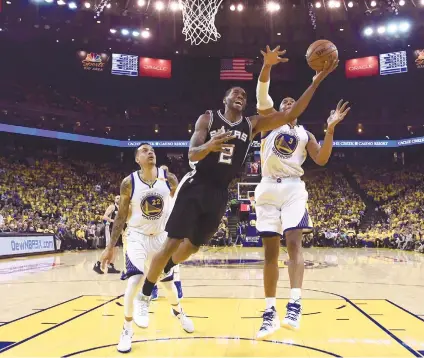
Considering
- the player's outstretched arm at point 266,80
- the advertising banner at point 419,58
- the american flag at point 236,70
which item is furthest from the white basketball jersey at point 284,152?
the advertising banner at point 419,58

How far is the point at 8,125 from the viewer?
26.1 metres

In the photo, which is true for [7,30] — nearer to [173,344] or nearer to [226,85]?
[226,85]

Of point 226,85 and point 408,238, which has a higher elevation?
point 226,85

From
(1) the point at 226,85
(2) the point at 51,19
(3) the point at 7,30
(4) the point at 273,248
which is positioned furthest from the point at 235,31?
(4) the point at 273,248

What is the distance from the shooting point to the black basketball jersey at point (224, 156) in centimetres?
395

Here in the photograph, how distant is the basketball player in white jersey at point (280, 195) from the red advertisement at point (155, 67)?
2610 cm

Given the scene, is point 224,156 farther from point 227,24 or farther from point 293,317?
point 227,24

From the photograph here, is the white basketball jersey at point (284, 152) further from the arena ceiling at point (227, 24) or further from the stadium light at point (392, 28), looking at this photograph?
the stadium light at point (392, 28)

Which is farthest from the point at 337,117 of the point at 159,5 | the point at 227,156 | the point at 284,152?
the point at 159,5

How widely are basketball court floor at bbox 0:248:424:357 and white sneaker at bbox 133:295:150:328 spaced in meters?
0.19

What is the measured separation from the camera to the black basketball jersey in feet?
12.9

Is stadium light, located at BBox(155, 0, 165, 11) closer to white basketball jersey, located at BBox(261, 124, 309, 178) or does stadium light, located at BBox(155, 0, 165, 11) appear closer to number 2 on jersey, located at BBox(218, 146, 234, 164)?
white basketball jersey, located at BBox(261, 124, 309, 178)

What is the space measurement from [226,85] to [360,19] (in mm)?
9646

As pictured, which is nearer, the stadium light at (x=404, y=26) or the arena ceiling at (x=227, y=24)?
the arena ceiling at (x=227, y=24)
